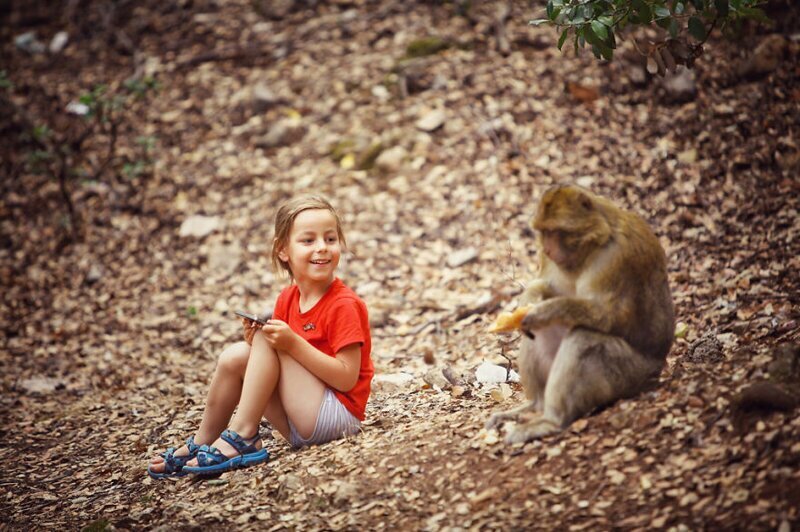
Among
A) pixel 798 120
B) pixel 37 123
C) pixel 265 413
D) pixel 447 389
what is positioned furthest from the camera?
pixel 37 123

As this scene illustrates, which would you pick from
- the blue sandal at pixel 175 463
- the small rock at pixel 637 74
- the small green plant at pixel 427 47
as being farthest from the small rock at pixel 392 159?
the blue sandal at pixel 175 463

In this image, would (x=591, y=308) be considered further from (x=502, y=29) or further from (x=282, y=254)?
(x=502, y=29)

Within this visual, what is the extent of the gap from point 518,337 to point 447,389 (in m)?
1.09

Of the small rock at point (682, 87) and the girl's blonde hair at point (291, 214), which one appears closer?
the girl's blonde hair at point (291, 214)

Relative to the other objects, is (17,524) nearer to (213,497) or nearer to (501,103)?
(213,497)

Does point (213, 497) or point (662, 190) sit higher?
point (662, 190)

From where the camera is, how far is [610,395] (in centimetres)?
411

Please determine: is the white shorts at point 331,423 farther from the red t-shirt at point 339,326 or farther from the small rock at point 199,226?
the small rock at point 199,226

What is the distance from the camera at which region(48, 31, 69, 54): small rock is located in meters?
13.0

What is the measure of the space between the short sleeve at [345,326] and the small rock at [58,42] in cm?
1044

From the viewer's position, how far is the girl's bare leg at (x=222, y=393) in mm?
4895

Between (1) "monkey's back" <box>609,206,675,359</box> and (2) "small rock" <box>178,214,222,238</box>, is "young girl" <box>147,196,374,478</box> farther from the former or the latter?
(2) "small rock" <box>178,214,222,238</box>

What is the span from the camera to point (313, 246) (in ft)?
16.2

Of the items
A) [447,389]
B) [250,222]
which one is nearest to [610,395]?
[447,389]
